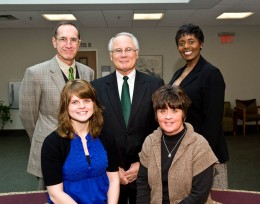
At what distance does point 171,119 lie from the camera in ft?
6.18

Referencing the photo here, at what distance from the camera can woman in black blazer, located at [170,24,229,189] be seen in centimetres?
231

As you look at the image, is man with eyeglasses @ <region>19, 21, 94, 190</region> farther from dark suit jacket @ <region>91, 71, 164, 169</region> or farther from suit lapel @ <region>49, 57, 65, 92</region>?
dark suit jacket @ <region>91, 71, 164, 169</region>

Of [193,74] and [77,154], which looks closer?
[77,154]

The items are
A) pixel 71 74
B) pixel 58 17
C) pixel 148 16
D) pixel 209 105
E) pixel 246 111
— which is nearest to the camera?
pixel 209 105

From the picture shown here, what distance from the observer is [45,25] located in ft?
29.6

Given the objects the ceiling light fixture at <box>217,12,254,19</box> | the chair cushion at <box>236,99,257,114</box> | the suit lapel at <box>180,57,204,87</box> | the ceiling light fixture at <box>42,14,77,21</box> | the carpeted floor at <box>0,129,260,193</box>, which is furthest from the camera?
the chair cushion at <box>236,99,257,114</box>

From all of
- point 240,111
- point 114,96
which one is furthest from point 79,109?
point 240,111

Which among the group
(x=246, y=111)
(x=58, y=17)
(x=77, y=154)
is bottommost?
(x=246, y=111)

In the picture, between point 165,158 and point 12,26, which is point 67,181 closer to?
point 165,158

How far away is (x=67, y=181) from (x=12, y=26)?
8416 millimetres

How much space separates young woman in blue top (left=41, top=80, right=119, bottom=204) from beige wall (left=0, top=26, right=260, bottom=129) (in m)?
7.91

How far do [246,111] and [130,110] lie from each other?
7815 millimetres

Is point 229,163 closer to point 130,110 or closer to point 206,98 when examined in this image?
point 206,98

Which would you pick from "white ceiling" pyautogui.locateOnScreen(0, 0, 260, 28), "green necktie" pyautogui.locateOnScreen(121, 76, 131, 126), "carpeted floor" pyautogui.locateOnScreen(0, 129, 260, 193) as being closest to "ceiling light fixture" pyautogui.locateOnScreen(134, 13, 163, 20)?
"white ceiling" pyautogui.locateOnScreen(0, 0, 260, 28)
